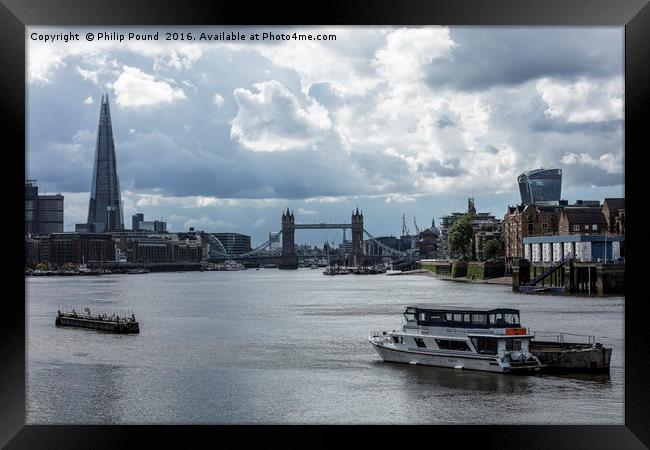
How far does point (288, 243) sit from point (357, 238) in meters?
4.58

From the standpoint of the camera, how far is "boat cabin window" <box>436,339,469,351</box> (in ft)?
34.2

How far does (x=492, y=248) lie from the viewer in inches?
1337

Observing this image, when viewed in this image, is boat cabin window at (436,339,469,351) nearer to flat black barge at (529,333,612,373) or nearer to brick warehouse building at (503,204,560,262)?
flat black barge at (529,333,612,373)

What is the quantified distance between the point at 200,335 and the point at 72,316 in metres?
3.70

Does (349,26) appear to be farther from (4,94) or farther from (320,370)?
(320,370)

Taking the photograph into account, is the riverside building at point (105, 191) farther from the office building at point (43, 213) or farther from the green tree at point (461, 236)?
the green tree at point (461, 236)

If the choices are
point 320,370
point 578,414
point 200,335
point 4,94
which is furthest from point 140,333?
point 4,94

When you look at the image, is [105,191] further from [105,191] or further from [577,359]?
[577,359]

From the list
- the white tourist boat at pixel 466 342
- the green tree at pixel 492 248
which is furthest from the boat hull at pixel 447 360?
the green tree at pixel 492 248

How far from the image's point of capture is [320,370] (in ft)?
34.1

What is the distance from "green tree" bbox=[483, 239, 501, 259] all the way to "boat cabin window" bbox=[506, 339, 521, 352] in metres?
23.7

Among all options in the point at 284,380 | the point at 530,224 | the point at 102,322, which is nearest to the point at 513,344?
the point at 284,380

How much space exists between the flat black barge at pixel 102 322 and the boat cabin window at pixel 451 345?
7320mm

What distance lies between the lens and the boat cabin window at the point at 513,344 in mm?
10195
